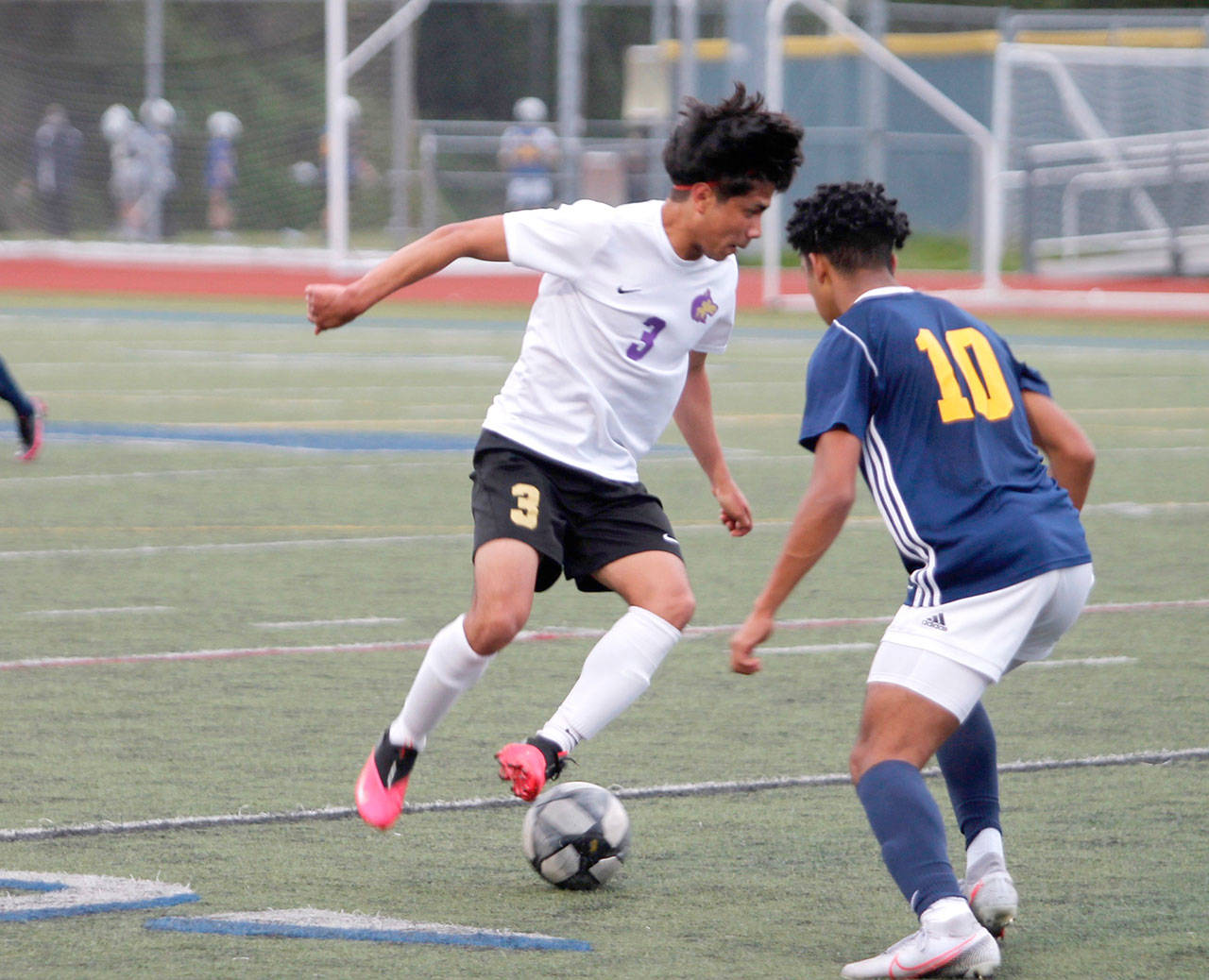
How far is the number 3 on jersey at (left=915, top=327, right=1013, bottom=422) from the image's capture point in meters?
4.49

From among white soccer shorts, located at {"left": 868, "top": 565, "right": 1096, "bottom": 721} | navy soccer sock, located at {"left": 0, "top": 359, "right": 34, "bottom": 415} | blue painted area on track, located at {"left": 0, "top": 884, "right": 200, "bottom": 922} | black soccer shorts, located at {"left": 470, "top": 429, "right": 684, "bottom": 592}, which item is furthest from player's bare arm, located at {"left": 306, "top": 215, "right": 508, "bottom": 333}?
navy soccer sock, located at {"left": 0, "top": 359, "right": 34, "bottom": 415}

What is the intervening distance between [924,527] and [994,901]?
79 centimetres

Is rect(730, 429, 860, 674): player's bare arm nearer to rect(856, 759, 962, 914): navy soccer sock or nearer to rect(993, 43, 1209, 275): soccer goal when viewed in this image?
rect(856, 759, 962, 914): navy soccer sock

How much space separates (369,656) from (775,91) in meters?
20.6

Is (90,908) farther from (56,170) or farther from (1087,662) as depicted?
(56,170)

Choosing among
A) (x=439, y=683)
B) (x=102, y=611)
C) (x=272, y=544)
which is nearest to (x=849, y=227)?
(x=439, y=683)

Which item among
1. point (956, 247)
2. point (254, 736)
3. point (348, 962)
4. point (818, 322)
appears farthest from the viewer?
point (956, 247)

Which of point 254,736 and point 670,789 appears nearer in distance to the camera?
point 670,789

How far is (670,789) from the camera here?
6055 millimetres

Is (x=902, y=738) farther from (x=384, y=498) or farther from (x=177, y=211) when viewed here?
(x=177, y=211)

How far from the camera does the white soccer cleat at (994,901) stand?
15.1ft

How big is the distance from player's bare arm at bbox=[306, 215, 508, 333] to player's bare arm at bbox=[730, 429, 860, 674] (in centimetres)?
129

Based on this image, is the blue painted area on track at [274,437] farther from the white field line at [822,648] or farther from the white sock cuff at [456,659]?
the white sock cuff at [456,659]

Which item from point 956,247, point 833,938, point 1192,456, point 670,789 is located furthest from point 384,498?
point 956,247
